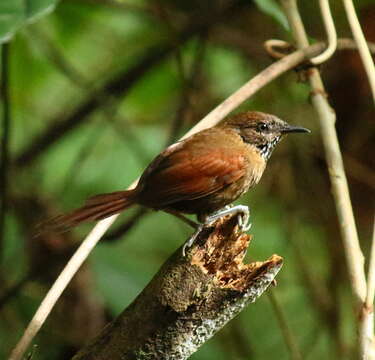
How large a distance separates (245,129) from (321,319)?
1485 millimetres

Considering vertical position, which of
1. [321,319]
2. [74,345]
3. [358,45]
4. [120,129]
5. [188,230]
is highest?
[120,129]

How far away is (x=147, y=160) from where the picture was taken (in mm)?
4469

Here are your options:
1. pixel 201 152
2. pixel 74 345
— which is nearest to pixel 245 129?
pixel 201 152

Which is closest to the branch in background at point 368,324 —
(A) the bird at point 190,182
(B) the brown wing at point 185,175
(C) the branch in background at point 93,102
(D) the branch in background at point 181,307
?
(D) the branch in background at point 181,307

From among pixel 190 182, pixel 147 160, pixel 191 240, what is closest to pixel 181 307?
pixel 191 240

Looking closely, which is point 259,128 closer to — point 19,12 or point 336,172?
point 336,172

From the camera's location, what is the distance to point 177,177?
2.47 meters

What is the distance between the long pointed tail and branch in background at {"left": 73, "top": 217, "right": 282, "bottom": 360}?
39 centimetres

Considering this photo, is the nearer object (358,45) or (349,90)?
(358,45)

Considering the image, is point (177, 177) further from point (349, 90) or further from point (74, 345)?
point (349, 90)

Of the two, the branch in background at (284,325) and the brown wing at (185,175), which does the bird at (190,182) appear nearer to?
the brown wing at (185,175)

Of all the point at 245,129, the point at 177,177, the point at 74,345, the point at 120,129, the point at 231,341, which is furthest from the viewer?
the point at 120,129

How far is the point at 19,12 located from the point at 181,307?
1046 mm

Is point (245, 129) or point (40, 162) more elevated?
point (40, 162)
